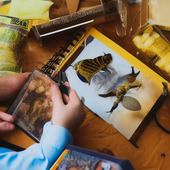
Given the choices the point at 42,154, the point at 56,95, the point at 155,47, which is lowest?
the point at 42,154

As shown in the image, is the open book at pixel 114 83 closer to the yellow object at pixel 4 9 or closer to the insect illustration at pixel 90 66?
the insect illustration at pixel 90 66

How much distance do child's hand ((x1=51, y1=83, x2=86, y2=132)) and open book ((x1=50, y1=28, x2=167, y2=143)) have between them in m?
0.04

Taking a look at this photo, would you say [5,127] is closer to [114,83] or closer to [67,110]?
[67,110]

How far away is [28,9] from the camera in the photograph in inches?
22.9

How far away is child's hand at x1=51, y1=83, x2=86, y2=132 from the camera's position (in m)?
0.49

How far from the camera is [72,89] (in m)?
0.53

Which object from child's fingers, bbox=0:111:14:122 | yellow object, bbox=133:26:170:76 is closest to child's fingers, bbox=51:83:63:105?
child's fingers, bbox=0:111:14:122

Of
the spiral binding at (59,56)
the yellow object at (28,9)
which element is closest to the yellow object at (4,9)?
the yellow object at (28,9)

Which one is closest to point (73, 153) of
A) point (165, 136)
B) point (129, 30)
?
point (165, 136)

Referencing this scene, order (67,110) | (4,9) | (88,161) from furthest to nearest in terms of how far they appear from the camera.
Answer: (4,9) < (67,110) < (88,161)

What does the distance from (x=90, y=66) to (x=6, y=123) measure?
242mm

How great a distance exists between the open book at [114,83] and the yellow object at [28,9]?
0.42ft

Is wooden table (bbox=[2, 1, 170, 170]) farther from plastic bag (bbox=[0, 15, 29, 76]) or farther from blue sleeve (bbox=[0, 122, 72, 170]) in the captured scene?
plastic bag (bbox=[0, 15, 29, 76])

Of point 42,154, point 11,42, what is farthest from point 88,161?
point 11,42
